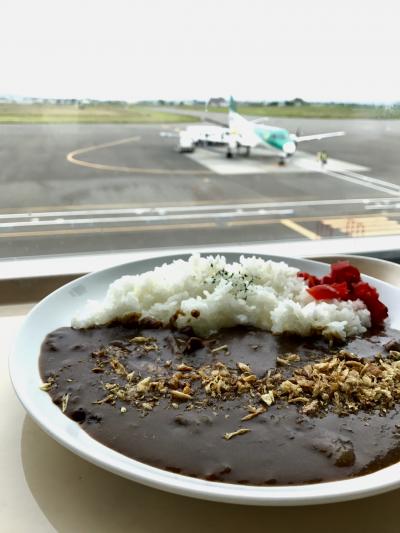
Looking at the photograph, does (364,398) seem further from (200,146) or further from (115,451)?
(200,146)

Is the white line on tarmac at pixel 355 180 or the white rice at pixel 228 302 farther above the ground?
the white line on tarmac at pixel 355 180

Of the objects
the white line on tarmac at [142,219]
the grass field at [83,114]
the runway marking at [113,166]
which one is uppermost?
the grass field at [83,114]

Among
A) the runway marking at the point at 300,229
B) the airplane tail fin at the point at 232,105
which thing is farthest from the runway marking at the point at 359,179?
the airplane tail fin at the point at 232,105

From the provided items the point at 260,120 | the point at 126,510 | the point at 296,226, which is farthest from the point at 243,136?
the point at 126,510

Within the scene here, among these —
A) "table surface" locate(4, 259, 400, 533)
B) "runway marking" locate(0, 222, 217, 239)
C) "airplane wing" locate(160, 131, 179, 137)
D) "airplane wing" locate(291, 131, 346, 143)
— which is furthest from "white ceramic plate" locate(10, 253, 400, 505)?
"airplane wing" locate(291, 131, 346, 143)

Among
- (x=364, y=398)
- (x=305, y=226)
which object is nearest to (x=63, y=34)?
(x=305, y=226)

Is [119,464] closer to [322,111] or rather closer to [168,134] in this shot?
[168,134]

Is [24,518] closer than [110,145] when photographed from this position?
Yes

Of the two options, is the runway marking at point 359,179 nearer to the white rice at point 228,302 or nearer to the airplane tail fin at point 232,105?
the airplane tail fin at point 232,105
